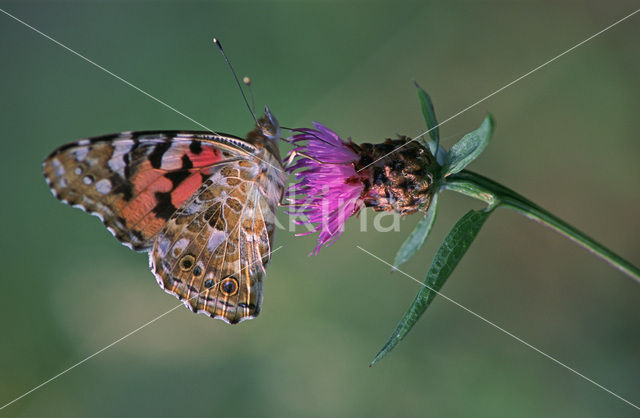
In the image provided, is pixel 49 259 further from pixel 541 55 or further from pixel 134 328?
pixel 541 55

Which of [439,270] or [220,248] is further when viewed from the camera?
[220,248]

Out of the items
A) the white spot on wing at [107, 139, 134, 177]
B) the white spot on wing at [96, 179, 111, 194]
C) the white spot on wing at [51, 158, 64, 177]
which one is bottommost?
the white spot on wing at [96, 179, 111, 194]

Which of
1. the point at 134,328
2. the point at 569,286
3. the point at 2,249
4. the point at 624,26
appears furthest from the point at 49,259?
the point at 624,26

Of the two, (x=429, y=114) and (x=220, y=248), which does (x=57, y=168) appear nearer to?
(x=220, y=248)

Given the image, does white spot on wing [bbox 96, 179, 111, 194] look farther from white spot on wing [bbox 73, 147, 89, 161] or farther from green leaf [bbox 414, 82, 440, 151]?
green leaf [bbox 414, 82, 440, 151]

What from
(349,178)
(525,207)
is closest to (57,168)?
(349,178)

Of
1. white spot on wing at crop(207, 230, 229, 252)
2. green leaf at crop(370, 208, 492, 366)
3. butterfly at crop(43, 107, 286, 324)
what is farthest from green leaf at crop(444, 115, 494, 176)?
white spot on wing at crop(207, 230, 229, 252)
